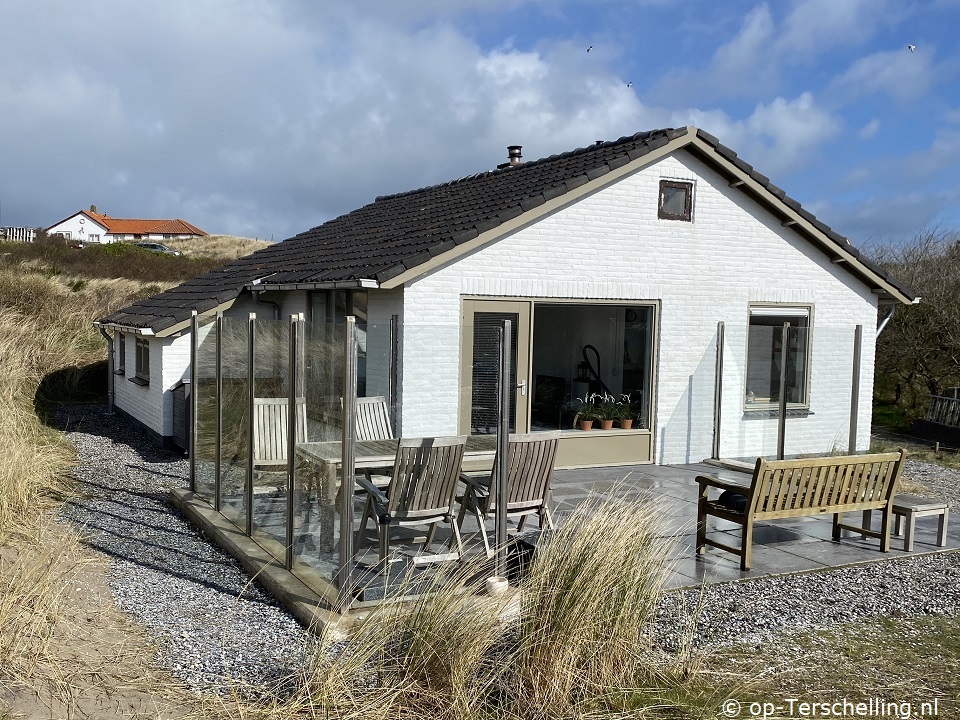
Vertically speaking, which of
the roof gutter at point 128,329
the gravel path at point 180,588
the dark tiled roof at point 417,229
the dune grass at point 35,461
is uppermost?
the dark tiled roof at point 417,229

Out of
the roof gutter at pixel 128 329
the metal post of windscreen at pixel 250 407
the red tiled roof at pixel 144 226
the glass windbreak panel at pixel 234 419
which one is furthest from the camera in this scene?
the red tiled roof at pixel 144 226

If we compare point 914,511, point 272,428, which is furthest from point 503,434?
point 914,511

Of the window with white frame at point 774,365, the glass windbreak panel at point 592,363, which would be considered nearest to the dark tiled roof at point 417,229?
the glass windbreak panel at point 592,363

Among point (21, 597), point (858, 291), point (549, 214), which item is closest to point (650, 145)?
point (549, 214)

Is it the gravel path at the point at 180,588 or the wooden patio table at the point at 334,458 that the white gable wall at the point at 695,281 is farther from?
the wooden patio table at the point at 334,458

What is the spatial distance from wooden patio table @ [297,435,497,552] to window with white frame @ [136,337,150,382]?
8.36m

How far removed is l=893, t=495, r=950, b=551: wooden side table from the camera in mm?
7957

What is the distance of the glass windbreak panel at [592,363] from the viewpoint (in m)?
11.8

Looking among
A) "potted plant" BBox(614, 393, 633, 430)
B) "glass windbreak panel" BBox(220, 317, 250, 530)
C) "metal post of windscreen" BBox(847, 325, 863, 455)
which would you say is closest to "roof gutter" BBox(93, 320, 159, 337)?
"glass windbreak panel" BBox(220, 317, 250, 530)

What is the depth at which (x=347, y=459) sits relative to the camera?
5.92 meters

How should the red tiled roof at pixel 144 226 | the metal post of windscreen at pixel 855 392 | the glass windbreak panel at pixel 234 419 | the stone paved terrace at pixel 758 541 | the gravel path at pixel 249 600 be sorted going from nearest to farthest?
1. the gravel path at pixel 249 600
2. the stone paved terrace at pixel 758 541
3. the glass windbreak panel at pixel 234 419
4. the metal post of windscreen at pixel 855 392
5. the red tiled roof at pixel 144 226

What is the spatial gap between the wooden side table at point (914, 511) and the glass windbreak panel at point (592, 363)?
14.5 ft

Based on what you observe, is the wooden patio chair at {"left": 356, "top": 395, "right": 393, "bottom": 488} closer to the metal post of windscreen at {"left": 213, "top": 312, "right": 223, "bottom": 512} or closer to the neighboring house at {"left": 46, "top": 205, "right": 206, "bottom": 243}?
the metal post of windscreen at {"left": 213, "top": 312, "right": 223, "bottom": 512}

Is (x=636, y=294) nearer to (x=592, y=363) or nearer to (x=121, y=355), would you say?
(x=592, y=363)
